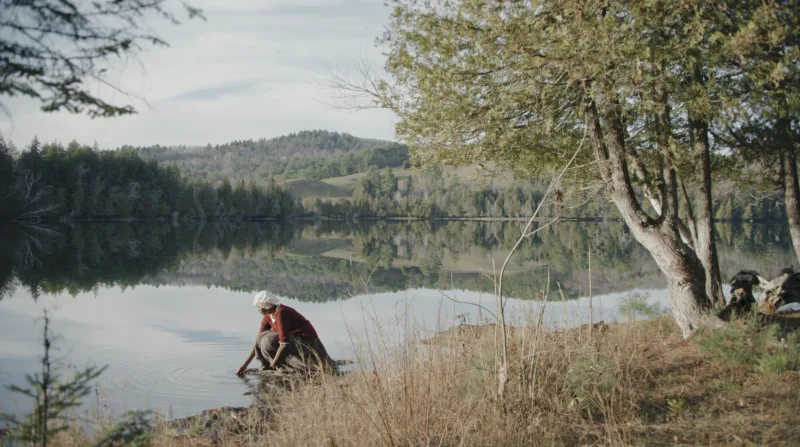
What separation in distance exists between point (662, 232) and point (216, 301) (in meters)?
15.3

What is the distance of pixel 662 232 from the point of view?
373 inches

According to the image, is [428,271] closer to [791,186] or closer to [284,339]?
[791,186]

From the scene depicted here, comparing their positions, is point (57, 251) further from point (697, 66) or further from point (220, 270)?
point (697, 66)

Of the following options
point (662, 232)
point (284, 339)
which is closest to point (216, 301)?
point (284, 339)

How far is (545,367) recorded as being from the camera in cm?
689

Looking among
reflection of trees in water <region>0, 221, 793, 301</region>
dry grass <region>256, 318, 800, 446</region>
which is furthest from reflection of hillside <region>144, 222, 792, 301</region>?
dry grass <region>256, 318, 800, 446</region>

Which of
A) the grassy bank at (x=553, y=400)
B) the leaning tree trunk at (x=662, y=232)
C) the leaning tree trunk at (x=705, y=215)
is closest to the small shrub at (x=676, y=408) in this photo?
the grassy bank at (x=553, y=400)

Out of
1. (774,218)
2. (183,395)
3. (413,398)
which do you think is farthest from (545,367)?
(774,218)

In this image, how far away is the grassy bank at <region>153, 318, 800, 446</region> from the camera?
5.66 metres

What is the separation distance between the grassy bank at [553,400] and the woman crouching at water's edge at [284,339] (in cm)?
262

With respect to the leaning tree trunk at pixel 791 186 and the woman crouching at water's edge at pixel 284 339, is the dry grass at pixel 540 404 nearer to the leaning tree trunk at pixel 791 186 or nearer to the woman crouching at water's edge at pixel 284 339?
the woman crouching at water's edge at pixel 284 339

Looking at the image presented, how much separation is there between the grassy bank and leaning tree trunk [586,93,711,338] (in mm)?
1323

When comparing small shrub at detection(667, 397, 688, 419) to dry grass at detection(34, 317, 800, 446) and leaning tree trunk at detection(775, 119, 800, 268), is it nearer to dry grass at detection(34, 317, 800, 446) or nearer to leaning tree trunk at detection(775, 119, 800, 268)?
dry grass at detection(34, 317, 800, 446)

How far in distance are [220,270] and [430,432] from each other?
26.9 m
